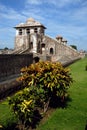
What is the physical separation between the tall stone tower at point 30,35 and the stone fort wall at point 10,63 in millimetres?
10244

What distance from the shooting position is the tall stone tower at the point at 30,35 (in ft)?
175

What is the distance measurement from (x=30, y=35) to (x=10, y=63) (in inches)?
764

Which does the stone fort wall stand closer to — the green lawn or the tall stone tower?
the tall stone tower

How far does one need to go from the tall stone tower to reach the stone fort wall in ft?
33.6

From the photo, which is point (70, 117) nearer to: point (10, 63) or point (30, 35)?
point (10, 63)

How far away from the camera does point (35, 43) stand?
174 feet

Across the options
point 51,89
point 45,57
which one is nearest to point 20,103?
point 51,89

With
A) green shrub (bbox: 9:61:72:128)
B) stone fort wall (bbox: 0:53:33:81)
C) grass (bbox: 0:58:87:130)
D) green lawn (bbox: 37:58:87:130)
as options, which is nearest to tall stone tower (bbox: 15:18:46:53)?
stone fort wall (bbox: 0:53:33:81)

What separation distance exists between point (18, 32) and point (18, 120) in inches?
1947

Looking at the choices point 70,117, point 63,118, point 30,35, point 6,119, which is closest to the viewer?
point 6,119

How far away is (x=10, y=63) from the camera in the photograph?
3581cm

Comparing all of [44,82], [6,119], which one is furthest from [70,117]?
[6,119]

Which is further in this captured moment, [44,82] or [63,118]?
[44,82]

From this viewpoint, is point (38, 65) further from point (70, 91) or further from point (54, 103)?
point (70, 91)
